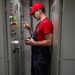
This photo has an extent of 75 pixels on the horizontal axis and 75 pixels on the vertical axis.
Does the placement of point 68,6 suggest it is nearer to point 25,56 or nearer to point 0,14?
point 0,14

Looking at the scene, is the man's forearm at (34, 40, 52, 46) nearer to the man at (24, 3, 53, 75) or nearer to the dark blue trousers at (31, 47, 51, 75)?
the man at (24, 3, 53, 75)

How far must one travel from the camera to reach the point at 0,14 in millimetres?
1570

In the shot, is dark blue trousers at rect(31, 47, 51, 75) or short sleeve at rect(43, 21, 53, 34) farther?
dark blue trousers at rect(31, 47, 51, 75)

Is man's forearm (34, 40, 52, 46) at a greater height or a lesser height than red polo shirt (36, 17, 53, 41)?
lesser

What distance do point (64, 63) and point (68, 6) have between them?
2.21 ft

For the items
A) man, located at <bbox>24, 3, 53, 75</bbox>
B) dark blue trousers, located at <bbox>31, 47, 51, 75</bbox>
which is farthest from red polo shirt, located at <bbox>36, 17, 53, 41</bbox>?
dark blue trousers, located at <bbox>31, 47, 51, 75</bbox>

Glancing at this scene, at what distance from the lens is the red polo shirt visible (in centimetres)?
209

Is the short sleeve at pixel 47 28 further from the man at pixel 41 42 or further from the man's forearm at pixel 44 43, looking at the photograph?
the man's forearm at pixel 44 43

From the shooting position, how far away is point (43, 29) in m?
2.13

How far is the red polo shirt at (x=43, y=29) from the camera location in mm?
2094

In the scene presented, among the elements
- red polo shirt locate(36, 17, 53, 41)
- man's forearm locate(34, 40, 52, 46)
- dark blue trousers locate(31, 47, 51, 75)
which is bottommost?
dark blue trousers locate(31, 47, 51, 75)

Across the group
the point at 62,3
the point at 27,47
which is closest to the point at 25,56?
the point at 27,47

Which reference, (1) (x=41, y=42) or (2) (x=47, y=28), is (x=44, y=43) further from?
(2) (x=47, y=28)

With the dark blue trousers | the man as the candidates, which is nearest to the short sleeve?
the man
